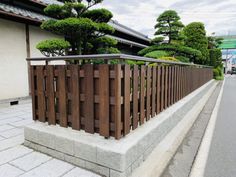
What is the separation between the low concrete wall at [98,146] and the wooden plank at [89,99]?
133 millimetres

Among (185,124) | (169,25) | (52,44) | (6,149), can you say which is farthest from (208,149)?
(169,25)

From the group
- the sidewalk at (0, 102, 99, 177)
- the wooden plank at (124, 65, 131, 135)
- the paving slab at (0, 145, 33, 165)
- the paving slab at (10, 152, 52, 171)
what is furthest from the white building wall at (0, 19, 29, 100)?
the wooden plank at (124, 65, 131, 135)

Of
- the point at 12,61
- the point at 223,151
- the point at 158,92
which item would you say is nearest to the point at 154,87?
the point at 158,92

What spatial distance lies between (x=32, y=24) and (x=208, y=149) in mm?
6036

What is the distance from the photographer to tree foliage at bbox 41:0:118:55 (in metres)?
4.19

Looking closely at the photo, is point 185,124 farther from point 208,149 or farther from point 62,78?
point 62,78

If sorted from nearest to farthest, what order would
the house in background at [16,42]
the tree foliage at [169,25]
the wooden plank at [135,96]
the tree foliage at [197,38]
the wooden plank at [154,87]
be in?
the wooden plank at [135,96]
the wooden plank at [154,87]
the house in background at [16,42]
the tree foliage at [169,25]
the tree foliage at [197,38]

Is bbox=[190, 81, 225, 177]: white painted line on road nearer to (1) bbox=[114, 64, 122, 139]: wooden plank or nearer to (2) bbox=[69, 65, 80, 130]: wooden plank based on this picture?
(1) bbox=[114, 64, 122, 139]: wooden plank

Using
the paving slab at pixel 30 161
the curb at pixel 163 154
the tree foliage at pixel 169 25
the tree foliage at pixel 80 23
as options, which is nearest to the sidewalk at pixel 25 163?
the paving slab at pixel 30 161

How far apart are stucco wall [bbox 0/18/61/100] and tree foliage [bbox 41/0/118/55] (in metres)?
1.82

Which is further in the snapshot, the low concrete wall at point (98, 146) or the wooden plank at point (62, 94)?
the wooden plank at point (62, 94)

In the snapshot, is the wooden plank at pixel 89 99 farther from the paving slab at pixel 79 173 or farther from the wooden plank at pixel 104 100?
the paving slab at pixel 79 173

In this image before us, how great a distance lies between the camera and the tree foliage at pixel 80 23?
4188 millimetres

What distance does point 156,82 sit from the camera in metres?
3.34
